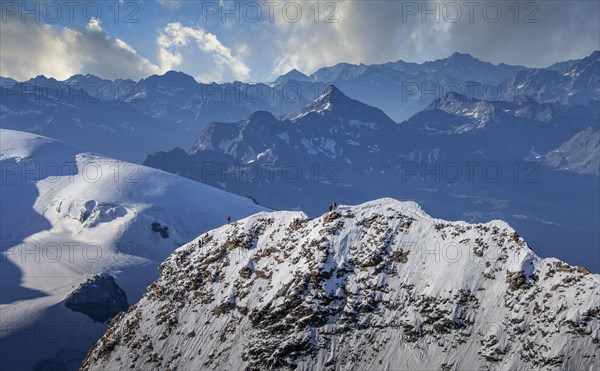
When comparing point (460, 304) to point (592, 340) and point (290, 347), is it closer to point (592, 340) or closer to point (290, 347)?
point (592, 340)

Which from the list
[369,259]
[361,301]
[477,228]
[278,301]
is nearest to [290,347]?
[278,301]

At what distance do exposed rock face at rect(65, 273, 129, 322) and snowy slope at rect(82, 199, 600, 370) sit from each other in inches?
3564

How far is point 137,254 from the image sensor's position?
633 ft

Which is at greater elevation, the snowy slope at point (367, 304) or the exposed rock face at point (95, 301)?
the snowy slope at point (367, 304)

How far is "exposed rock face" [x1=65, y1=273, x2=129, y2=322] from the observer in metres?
150

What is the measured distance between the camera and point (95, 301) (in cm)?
14950

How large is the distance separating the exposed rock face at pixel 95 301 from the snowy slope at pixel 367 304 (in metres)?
90.5

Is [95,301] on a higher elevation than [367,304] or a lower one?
lower

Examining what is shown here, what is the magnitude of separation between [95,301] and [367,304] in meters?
127

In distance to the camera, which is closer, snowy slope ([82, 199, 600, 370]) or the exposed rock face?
snowy slope ([82, 199, 600, 370])

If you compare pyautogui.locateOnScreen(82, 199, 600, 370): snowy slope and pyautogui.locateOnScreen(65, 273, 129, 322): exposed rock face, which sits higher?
pyautogui.locateOnScreen(82, 199, 600, 370): snowy slope

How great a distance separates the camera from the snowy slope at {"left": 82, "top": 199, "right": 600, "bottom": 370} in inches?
1877

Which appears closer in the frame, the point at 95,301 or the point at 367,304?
the point at 367,304

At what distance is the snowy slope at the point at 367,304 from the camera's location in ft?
156
